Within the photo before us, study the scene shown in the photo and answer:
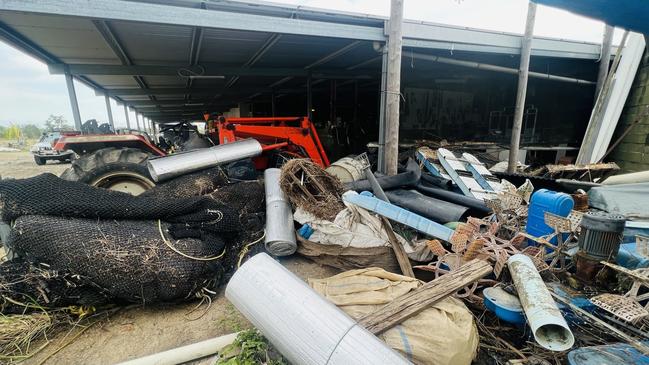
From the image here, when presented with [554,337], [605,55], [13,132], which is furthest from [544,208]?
[13,132]

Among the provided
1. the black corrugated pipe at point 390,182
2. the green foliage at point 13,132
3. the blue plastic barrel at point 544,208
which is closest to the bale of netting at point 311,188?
the black corrugated pipe at point 390,182

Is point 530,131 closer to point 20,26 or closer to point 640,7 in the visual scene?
point 640,7

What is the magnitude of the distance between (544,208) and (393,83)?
2.36m

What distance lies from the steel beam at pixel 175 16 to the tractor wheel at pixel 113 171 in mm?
1702

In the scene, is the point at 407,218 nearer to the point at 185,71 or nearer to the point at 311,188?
the point at 311,188

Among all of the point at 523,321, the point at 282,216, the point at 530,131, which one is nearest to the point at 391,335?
the point at 523,321

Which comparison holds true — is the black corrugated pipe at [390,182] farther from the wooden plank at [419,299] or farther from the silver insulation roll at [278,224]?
the wooden plank at [419,299]

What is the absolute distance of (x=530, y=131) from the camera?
26.6ft

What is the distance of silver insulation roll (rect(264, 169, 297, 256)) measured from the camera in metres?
3.05

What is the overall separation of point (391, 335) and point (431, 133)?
7974 mm

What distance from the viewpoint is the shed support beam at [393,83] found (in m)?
3.70

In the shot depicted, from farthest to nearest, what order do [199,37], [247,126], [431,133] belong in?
[431,133] < [247,126] < [199,37]

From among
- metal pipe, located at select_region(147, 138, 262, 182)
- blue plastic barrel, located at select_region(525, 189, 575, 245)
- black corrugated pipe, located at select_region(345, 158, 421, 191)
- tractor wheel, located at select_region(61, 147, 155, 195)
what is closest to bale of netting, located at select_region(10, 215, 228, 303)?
metal pipe, located at select_region(147, 138, 262, 182)

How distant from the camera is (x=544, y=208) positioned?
8.70 feet
